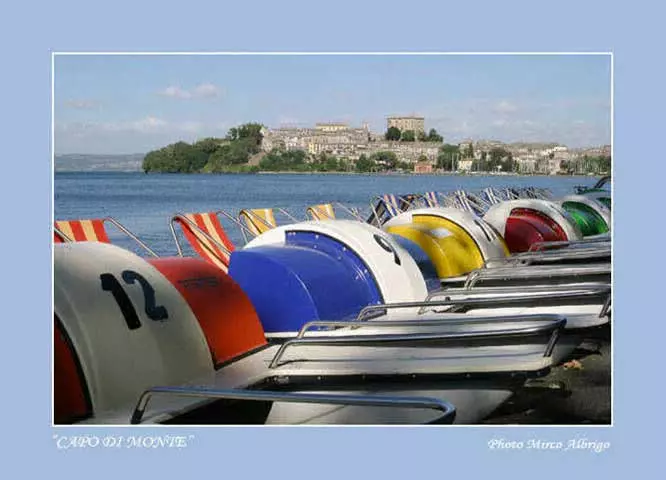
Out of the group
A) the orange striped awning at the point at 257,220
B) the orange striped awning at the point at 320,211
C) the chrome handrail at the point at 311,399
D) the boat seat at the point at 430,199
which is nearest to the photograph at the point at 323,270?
the chrome handrail at the point at 311,399

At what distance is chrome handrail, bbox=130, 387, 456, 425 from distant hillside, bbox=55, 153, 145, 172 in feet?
5.36

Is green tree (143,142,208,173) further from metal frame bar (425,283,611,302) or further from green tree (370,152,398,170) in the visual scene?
metal frame bar (425,283,611,302)

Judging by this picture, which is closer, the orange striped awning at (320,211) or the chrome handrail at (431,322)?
the chrome handrail at (431,322)

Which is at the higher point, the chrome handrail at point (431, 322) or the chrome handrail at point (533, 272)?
the chrome handrail at point (533, 272)

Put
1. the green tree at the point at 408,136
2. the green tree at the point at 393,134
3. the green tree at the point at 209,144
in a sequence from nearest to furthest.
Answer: the green tree at the point at 209,144
the green tree at the point at 408,136
the green tree at the point at 393,134

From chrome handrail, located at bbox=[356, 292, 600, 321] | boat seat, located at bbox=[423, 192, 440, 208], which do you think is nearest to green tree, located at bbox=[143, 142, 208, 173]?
chrome handrail, located at bbox=[356, 292, 600, 321]

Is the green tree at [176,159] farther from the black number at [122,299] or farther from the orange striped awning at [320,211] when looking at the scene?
the orange striped awning at [320,211]

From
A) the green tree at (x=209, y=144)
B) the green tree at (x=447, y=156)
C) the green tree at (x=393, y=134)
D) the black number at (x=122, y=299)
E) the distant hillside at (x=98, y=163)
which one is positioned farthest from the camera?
the green tree at (x=393, y=134)

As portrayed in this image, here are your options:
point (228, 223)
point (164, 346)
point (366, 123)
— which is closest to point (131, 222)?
point (228, 223)

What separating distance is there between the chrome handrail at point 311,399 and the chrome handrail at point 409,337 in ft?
3.54

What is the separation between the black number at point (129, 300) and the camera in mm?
5168

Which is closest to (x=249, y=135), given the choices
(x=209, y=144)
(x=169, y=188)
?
(x=209, y=144)

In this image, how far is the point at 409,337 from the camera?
582 cm

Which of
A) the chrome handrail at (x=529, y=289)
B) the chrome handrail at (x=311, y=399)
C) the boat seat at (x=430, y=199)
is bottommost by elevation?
the chrome handrail at (x=311, y=399)
